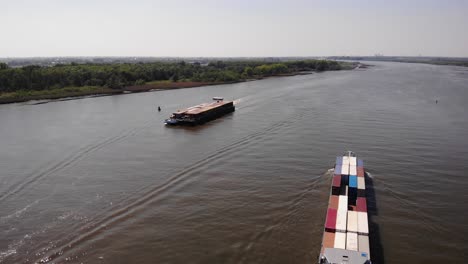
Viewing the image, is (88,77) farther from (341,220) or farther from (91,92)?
(341,220)

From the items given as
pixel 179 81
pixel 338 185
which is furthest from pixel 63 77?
pixel 338 185

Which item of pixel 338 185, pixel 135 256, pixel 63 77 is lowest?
pixel 135 256

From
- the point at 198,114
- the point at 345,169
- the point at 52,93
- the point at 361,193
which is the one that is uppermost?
the point at 52,93

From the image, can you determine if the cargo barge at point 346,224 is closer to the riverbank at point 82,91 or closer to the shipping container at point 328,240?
the shipping container at point 328,240

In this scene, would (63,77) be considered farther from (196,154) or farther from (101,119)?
(196,154)

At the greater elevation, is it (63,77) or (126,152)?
(63,77)

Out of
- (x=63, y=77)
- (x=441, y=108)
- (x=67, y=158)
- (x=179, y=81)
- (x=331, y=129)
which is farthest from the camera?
(x=179, y=81)

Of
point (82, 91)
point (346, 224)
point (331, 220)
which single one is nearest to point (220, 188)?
point (331, 220)
